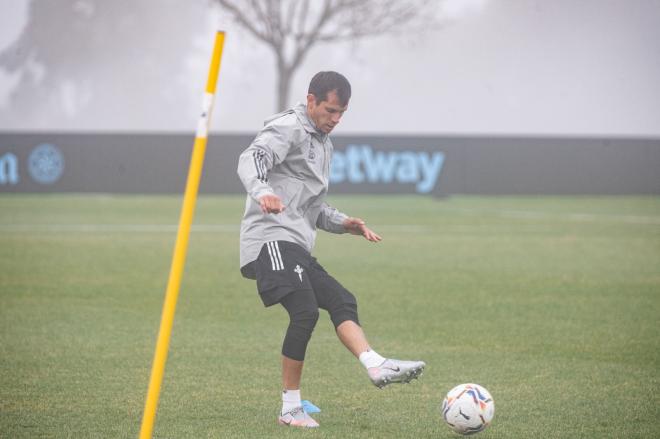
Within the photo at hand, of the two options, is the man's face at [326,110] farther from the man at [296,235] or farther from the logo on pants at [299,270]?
the logo on pants at [299,270]

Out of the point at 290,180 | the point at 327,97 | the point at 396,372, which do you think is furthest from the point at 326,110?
the point at 396,372

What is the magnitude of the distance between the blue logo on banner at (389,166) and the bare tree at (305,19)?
5440 millimetres

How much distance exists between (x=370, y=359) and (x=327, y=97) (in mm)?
1444

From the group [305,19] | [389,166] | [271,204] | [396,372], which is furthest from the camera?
[305,19]

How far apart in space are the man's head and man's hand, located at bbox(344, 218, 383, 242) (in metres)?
0.62

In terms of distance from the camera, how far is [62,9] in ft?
124

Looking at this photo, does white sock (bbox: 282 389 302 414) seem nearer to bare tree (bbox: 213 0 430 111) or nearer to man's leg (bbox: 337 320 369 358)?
man's leg (bbox: 337 320 369 358)

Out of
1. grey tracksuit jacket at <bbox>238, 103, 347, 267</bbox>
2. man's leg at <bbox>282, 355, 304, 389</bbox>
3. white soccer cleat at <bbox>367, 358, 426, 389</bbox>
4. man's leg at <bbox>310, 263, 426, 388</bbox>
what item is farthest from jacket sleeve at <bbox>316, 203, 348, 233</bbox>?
white soccer cleat at <bbox>367, 358, 426, 389</bbox>

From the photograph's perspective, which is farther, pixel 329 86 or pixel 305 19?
pixel 305 19

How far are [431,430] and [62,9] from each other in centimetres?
3472

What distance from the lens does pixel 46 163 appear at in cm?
2819

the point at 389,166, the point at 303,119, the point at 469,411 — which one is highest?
the point at 303,119

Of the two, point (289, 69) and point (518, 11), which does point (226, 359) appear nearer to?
point (289, 69)

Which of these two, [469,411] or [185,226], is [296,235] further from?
[185,226]
